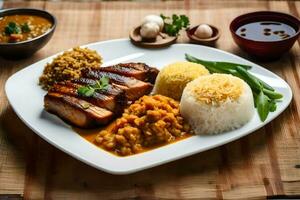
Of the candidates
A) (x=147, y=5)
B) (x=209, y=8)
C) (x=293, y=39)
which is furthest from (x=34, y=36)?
(x=293, y=39)

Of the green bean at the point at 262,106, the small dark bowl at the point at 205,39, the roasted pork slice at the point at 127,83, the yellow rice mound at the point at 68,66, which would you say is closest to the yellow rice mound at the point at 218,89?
the green bean at the point at 262,106

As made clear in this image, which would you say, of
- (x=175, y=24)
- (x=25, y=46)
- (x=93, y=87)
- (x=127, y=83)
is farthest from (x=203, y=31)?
(x=25, y=46)

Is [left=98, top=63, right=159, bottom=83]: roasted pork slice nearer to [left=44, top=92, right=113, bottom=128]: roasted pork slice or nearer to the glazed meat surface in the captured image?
the glazed meat surface

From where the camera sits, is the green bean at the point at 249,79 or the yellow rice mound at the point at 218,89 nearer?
the yellow rice mound at the point at 218,89

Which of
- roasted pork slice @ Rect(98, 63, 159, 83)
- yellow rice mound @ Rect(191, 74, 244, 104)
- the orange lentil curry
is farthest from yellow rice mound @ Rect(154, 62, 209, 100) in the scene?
the orange lentil curry

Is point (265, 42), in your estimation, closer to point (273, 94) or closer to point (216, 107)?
point (273, 94)

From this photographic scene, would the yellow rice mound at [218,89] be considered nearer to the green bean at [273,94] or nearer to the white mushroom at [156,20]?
the green bean at [273,94]
